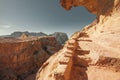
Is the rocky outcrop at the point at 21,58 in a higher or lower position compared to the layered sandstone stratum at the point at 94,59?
lower

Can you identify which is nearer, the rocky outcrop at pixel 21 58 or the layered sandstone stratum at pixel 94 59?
the layered sandstone stratum at pixel 94 59

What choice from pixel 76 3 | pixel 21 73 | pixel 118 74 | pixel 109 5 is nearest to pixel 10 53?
pixel 21 73

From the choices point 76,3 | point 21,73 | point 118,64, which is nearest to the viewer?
point 118,64

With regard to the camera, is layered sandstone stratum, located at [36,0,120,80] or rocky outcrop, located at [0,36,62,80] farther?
rocky outcrop, located at [0,36,62,80]

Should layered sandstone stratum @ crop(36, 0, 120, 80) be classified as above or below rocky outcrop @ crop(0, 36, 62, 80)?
above

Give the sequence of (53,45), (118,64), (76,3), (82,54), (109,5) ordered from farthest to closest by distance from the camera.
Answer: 1. (53,45)
2. (76,3)
3. (109,5)
4. (82,54)
5. (118,64)

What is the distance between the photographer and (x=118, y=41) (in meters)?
8.36

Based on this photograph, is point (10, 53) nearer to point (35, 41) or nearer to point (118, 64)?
point (35, 41)

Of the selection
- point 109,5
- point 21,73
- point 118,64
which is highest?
point 109,5

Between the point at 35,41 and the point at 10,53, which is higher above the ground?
the point at 35,41

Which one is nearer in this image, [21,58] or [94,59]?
[94,59]

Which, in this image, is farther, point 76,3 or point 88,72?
point 76,3

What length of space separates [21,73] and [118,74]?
32639 mm

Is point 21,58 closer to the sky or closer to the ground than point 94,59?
closer to the ground
